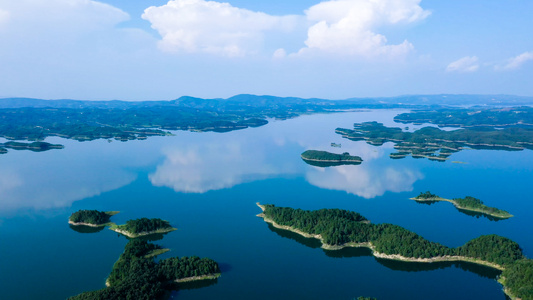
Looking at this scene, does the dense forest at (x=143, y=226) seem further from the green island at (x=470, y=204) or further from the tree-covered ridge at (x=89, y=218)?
the green island at (x=470, y=204)

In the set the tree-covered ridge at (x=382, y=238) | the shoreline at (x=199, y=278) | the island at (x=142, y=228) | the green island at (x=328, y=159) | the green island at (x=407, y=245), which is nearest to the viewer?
the green island at (x=407, y=245)

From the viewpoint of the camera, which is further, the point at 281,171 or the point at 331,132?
the point at 331,132

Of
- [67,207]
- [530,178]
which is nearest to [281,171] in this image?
[67,207]

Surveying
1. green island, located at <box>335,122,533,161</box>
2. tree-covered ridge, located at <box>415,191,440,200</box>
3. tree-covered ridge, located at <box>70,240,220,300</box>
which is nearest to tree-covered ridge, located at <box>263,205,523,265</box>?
tree-covered ridge, located at <box>70,240,220,300</box>

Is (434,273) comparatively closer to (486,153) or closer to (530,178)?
(530,178)

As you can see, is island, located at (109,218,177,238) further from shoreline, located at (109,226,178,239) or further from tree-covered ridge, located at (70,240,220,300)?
tree-covered ridge, located at (70,240,220,300)

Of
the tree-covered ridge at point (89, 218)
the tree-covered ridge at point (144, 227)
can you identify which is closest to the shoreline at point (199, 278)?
the tree-covered ridge at point (144, 227)
